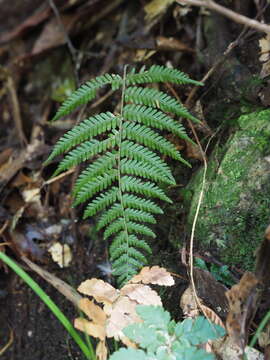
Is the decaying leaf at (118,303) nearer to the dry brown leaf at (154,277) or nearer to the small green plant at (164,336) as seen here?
the dry brown leaf at (154,277)

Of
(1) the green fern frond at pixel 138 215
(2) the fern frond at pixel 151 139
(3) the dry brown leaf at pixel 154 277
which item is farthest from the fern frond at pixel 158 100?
(3) the dry brown leaf at pixel 154 277

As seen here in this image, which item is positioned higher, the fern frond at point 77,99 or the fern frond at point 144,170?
the fern frond at point 77,99

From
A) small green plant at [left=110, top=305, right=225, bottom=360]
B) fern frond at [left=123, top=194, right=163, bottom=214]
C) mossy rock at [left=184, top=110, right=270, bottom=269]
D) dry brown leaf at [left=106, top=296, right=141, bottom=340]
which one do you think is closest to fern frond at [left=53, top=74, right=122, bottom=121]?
fern frond at [left=123, top=194, right=163, bottom=214]

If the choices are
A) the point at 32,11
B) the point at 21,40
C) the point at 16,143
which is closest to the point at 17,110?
the point at 16,143

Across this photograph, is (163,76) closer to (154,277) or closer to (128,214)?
(128,214)

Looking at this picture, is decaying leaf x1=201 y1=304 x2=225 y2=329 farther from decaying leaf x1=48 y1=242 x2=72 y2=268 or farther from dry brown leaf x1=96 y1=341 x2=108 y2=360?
decaying leaf x1=48 y1=242 x2=72 y2=268

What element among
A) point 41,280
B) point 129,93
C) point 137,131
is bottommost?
point 41,280

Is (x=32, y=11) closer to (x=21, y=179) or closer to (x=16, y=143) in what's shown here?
(x=16, y=143)
